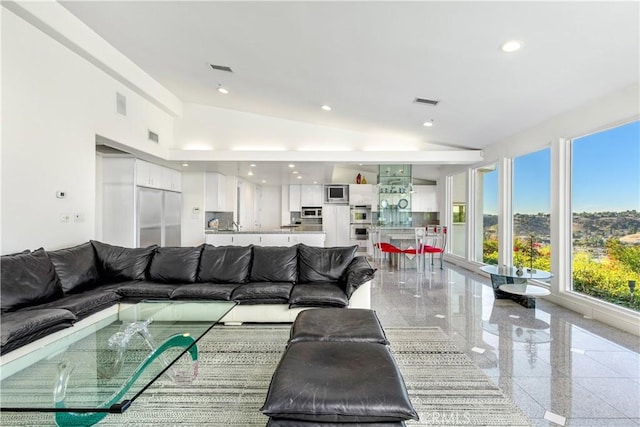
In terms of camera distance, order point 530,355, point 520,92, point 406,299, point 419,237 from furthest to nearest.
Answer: point 419,237 < point 406,299 < point 520,92 < point 530,355

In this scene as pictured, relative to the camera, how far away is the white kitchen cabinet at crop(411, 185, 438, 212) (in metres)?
9.18

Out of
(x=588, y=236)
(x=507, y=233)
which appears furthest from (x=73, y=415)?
(x=507, y=233)

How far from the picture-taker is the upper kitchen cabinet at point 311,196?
31.6 feet

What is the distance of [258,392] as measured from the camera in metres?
2.12

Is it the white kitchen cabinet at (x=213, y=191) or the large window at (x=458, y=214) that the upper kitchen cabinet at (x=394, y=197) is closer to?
the large window at (x=458, y=214)

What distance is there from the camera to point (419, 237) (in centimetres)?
656

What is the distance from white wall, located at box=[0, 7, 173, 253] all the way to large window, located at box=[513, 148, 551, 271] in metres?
6.35

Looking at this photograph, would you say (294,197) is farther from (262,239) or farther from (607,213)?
(607,213)

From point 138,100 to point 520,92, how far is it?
560 cm

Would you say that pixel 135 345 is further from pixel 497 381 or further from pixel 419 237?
pixel 419 237

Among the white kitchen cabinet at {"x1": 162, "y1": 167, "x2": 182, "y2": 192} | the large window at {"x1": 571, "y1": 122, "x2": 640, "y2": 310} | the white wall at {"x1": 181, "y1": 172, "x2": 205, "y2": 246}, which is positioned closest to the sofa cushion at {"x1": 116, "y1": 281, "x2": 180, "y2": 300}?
the white kitchen cabinet at {"x1": 162, "y1": 167, "x2": 182, "y2": 192}

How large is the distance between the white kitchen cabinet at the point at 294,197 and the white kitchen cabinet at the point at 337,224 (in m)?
0.97

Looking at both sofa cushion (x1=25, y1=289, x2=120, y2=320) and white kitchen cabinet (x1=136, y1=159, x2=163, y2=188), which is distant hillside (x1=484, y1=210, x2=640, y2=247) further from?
white kitchen cabinet (x1=136, y1=159, x2=163, y2=188)

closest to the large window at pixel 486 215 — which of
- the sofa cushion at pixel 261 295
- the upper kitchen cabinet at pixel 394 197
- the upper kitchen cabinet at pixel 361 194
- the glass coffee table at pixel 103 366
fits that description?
the upper kitchen cabinet at pixel 394 197
